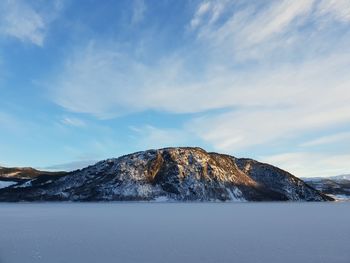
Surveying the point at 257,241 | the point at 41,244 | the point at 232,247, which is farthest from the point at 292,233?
the point at 41,244

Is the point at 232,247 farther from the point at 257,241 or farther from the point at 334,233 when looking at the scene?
the point at 334,233

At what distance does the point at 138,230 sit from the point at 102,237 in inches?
370

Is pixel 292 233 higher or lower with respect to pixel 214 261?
higher

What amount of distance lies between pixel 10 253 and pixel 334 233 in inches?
1579

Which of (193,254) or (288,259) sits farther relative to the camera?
(193,254)

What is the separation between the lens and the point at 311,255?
37188mm

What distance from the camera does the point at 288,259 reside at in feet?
115

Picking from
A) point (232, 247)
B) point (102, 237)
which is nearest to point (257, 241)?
point (232, 247)

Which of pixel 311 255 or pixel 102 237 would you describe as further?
pixel 102 237

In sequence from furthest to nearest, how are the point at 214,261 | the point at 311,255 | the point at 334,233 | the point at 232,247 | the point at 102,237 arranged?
the point at 334,233 → the point at 102,237 → the point at 232,247 → the point at 311,255 → the point at 214,261

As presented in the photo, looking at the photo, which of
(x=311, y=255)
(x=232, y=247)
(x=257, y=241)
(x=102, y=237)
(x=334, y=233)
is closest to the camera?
(x=311, y=255)

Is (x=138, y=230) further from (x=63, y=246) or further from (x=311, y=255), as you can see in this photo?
(x=311, y=255)

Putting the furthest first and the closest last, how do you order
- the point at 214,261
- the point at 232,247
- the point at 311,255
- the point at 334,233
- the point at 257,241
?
the point at 334,233 < the point at 257,241 < the point at 232,247 < the point at 311,255 < the point at 214,261

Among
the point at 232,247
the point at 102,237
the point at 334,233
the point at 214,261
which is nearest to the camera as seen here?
the point at 214,261
